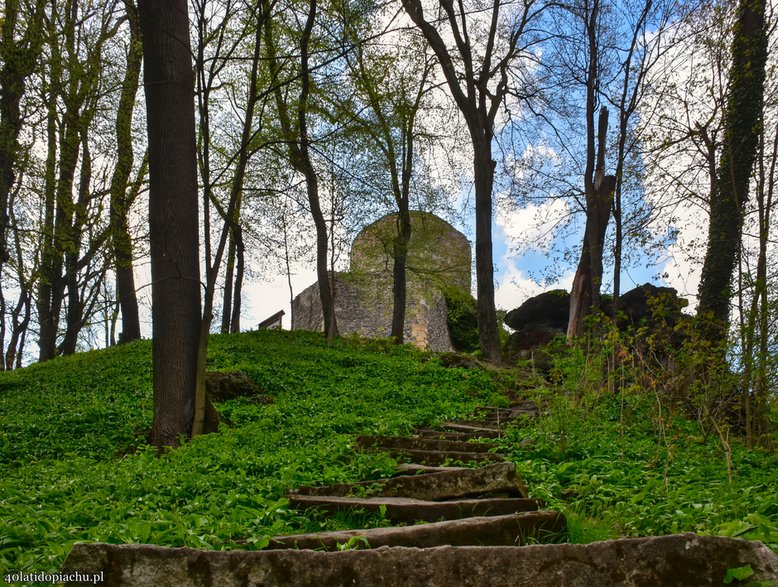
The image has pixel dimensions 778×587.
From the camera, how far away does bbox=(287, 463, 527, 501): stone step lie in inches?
176

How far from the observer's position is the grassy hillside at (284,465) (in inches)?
153

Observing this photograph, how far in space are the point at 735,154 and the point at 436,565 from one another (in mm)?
8833

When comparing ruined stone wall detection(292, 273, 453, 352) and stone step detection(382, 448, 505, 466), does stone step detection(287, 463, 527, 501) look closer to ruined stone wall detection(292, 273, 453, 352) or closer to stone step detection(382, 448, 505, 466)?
stone step detection(382, 448, 505, 466)


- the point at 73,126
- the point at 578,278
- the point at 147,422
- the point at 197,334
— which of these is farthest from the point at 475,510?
the point at 73,126

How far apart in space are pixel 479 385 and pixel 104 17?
12.5 m

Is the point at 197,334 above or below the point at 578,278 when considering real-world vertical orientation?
below

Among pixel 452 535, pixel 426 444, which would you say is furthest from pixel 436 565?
pixel 426 444

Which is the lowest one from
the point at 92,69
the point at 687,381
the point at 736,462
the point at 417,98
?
the point at 736,462

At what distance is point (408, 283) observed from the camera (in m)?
24.9

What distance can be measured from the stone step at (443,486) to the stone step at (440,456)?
1106 millimetres

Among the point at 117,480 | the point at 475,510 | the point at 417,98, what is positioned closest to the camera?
the point at 475,510

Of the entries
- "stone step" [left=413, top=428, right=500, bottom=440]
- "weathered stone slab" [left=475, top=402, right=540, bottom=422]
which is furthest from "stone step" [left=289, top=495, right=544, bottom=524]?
"weathered stone slab" [left=475, top=402, right=540, bottom=422]

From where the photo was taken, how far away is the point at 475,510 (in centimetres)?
409

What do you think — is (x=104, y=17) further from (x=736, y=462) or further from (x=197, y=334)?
(x=736, y=462)
